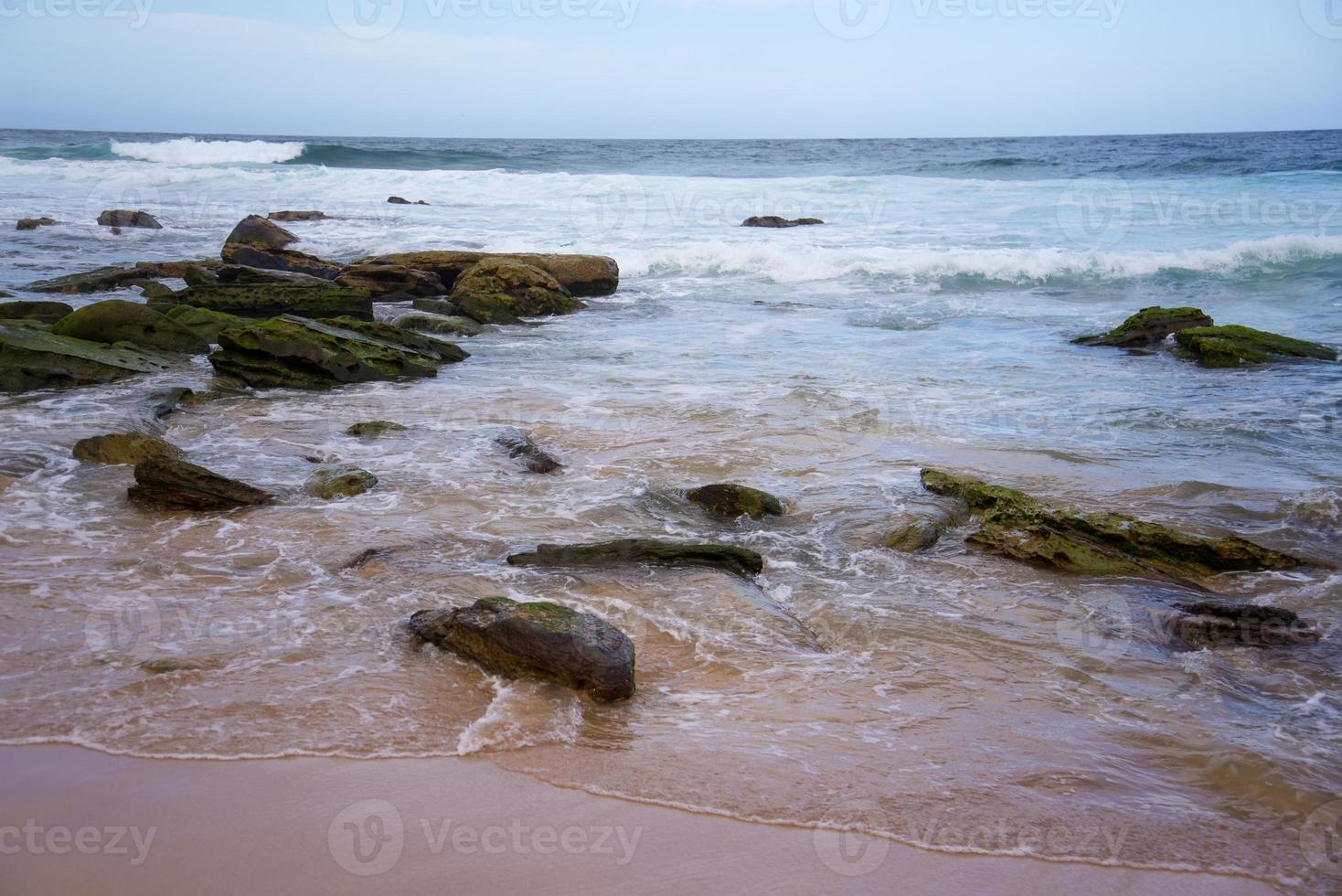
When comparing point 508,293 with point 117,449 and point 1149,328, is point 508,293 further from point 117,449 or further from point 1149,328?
point 1149,328

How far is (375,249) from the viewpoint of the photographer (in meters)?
19.5

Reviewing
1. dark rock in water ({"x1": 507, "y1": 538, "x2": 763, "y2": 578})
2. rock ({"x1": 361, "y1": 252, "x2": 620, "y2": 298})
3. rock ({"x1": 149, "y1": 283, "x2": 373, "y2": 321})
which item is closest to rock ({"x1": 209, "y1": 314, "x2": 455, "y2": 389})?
rock ({"x1": 149, "y1": 283, "x2": 373, "y2": 321})

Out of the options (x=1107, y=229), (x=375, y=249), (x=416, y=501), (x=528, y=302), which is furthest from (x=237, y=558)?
(x=1107, y=229)

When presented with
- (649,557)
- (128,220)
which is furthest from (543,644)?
(128,220)

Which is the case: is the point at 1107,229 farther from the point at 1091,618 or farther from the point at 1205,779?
the point at 1205,779

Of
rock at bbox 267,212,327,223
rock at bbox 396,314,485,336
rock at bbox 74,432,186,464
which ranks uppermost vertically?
rock at bbox 267,212,327,223

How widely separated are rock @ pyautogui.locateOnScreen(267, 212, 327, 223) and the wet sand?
24.3 meters

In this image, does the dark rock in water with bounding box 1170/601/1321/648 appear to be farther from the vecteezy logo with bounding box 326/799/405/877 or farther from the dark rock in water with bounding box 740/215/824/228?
the dark rock in water with bounding box 740/215/824/228

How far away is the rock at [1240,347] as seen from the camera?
1098 cm

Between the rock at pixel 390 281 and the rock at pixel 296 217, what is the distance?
12124 millimetres

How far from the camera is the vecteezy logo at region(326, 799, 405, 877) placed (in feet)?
9.00

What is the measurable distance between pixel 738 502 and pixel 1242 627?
8.78 ft

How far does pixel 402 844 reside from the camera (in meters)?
2.85

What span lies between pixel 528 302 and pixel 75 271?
727cm
